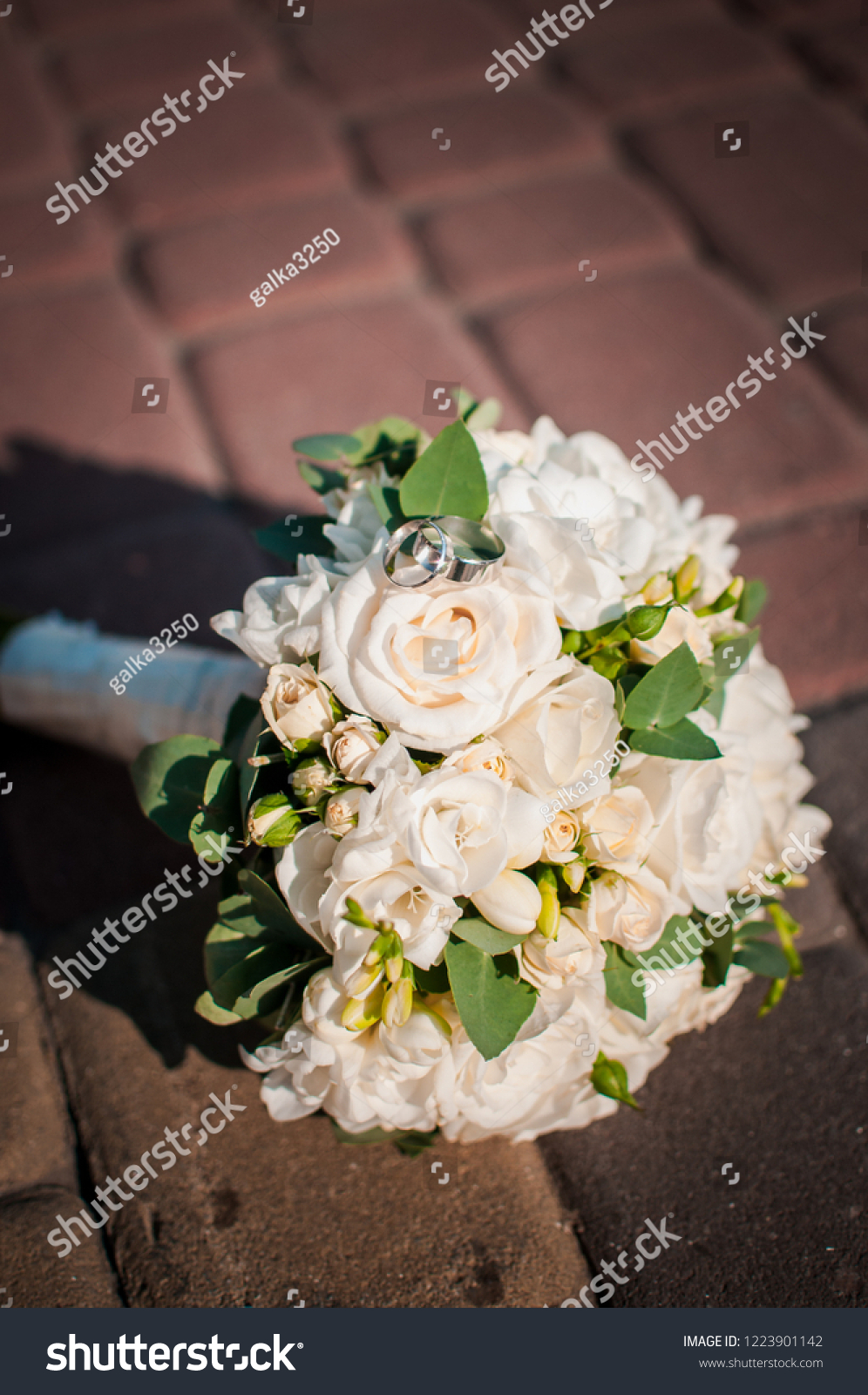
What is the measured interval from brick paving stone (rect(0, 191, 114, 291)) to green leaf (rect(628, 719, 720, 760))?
158 centimetres

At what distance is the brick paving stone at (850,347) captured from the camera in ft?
5.83

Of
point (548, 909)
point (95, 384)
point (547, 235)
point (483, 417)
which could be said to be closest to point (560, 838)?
point (548, 909)

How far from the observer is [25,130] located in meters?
2.06


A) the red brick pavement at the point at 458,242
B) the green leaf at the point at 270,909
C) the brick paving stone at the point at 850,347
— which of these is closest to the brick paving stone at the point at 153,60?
the red brick pavement at the point at 458,242

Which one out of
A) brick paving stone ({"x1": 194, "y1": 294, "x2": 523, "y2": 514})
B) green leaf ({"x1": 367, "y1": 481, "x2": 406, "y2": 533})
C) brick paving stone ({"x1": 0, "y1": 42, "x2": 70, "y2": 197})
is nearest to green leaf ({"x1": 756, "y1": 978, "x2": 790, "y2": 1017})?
green leaf ({"x1": 367, "y1": 481, "x2": 406, "y2": 533})

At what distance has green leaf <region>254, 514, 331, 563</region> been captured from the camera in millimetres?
905

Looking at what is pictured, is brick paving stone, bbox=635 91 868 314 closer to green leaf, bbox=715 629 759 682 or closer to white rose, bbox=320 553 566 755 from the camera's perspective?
green leaf, bbox=715 629 759 682

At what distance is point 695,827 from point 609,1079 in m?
0.25

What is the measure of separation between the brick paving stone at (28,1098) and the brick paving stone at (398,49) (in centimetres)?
198

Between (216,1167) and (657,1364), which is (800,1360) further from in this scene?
(216,1167)

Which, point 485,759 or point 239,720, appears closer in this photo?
point 485,759

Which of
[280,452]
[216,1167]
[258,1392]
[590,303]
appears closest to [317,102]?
[590,303]

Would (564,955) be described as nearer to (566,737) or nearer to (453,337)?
(566,737)

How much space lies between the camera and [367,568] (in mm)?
729
